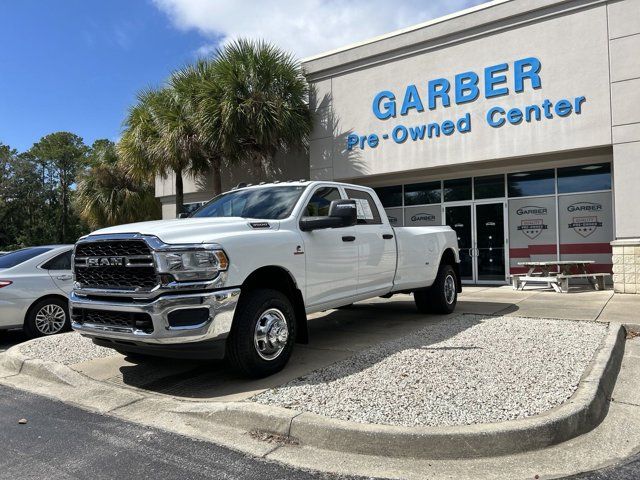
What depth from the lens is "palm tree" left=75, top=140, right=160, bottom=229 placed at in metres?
22.5

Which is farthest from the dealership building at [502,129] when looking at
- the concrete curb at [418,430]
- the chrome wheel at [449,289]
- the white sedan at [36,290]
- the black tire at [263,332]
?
the black tire at [263,332]

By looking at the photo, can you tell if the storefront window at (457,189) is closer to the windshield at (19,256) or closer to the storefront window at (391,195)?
the storefront window at (391,195)

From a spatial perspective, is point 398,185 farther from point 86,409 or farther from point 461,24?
point 86,409

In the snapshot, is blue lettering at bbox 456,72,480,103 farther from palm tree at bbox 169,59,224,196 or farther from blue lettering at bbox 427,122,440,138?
palm tree at bbox 169,59,224,196

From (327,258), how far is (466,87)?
894 cm

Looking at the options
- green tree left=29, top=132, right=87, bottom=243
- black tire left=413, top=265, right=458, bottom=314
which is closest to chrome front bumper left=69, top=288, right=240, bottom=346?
black tire left=413, top=265, right=458, bottom=314

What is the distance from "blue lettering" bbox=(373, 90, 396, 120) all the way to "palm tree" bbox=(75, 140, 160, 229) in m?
12.1

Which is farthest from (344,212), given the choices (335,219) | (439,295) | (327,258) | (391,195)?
(391,195)

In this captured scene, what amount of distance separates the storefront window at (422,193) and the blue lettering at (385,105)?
7.81ft

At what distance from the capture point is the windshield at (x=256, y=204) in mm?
5621

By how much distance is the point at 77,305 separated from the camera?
4.95 metres

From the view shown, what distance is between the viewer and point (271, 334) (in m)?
4.80

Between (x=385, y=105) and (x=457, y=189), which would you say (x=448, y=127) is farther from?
(x=457, y=189)

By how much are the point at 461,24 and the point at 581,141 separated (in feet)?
13.7
